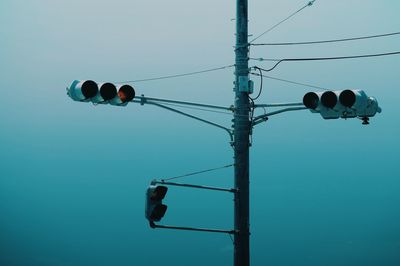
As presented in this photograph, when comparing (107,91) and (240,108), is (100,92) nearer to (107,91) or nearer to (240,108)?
(107,91)

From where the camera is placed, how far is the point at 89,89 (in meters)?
8.21

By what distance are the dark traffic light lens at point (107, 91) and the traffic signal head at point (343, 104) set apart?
12.0 feet

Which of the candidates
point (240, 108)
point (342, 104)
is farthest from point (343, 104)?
point (240, 108)

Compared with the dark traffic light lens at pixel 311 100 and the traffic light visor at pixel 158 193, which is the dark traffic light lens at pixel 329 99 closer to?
the dark traffic light lens at pixel 311 100

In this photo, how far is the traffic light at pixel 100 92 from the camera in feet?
26.8

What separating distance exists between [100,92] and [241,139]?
10.1ft

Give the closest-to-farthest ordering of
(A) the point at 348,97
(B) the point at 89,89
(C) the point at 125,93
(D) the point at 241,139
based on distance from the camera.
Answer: (A) the point at 348,97 < (B) the point at 89,89 < (C) the point at 125,93 < (D) the point at 241,139

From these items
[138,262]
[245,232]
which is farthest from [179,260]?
[245,232]

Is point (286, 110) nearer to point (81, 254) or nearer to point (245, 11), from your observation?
point (245, 11)

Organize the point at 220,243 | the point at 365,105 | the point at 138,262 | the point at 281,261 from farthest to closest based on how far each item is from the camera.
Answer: the point at 220,243, the point at 138,262, the point at 281,261, the point at 365,105

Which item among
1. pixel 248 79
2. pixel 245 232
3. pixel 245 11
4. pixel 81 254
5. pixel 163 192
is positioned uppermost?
pixel 245 11

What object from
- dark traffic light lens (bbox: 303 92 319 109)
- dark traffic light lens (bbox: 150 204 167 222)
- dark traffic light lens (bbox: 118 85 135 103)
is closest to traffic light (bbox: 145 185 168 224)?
dark traffic light lens (bbox: 150 204 167 222)

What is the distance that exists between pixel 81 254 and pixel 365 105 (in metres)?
166

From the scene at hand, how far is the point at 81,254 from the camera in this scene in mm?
161750
